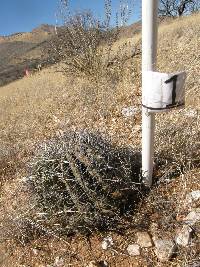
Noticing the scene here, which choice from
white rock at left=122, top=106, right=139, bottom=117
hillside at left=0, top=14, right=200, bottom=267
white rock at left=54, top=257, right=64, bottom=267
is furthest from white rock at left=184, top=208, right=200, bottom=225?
white rock at left=122, top=106, right=139, bottom=117

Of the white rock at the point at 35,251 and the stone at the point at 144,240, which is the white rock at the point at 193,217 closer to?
the stone at the point at 144,240

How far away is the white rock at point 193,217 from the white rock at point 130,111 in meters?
1.93

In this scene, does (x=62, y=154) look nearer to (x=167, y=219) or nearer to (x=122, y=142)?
(x=167, y=219)

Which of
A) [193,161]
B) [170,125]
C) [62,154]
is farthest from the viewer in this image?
[170,125]

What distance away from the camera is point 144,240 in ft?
8.45

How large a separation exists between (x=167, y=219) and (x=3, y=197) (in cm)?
171

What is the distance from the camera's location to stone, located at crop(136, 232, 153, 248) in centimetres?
255

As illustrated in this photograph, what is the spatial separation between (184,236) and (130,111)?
2207mm

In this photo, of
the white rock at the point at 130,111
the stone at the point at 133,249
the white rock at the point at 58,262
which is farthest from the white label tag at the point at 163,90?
the white rock at the point at 130,111

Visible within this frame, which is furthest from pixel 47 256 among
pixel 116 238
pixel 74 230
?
pixel 116 238

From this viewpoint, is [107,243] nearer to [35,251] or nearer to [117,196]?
[117,196]

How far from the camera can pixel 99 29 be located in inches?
263

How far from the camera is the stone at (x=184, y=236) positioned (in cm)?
243

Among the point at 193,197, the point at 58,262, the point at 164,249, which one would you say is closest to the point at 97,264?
the point at 58,262
